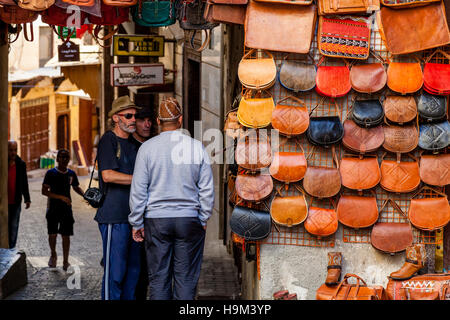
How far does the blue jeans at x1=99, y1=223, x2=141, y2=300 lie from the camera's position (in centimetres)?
620

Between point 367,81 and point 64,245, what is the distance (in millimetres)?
6120

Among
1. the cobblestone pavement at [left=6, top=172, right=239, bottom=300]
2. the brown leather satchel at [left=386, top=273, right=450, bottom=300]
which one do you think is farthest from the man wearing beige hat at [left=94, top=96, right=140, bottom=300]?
the cobblestone pavement at [left=6, top=172, right=239, bottom=300]

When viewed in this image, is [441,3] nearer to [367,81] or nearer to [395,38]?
[395,38]

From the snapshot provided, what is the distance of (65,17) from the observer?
6566 mm

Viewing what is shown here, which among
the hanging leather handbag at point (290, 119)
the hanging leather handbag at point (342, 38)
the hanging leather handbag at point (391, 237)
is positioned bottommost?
the hanging leather handbag at point (391, 237)

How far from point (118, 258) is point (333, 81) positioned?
2141mm

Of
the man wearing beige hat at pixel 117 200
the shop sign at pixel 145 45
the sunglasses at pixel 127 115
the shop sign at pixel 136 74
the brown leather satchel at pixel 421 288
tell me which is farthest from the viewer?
the shop sign at pixel 145 45

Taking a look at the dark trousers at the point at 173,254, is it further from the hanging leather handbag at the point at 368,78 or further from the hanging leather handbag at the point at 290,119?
the hanging leather handbag at the point at 368,78

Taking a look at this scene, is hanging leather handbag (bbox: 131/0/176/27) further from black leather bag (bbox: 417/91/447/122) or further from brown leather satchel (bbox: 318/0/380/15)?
black leather bag (bbox: 417/91/447/122)

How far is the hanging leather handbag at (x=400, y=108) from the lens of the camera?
18.2 feet

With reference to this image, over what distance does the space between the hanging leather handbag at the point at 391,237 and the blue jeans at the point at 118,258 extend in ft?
6.14

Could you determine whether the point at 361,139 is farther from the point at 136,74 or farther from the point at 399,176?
the point at 136,74

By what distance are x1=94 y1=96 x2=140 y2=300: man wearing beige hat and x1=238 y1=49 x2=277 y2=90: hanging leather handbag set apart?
3.96ft

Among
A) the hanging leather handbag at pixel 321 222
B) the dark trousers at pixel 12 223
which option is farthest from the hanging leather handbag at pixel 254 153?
the dark trousers at pixel 12 223
